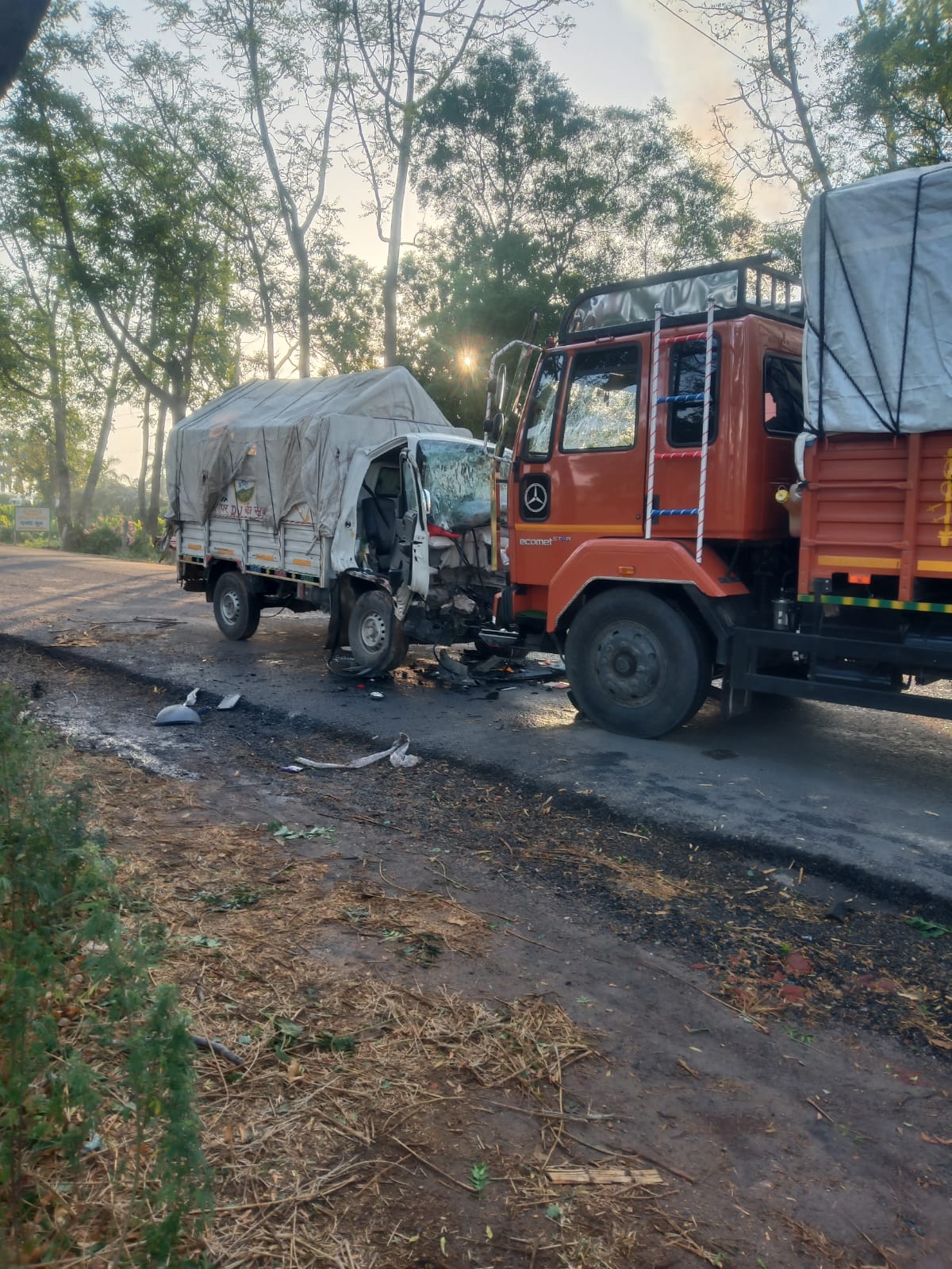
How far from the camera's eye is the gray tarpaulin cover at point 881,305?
540 centimetres

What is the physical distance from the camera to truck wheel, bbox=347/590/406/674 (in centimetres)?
923

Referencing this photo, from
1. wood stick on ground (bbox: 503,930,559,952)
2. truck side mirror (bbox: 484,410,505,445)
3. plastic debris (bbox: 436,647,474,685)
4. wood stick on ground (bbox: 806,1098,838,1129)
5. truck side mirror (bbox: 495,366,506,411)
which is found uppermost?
truck side mirror (bbox: 495,366,506,411)

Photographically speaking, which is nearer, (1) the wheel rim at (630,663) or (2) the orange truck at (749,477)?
(2) the orange truck at (749,477)

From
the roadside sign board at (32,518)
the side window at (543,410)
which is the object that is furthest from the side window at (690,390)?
the roadside sign board at (32,518)

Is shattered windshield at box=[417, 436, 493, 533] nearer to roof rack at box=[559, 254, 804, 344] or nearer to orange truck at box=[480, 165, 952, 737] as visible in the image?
orange truck at box=[480, 165, 952, 737]

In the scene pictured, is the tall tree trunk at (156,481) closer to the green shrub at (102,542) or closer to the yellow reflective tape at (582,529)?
the green shrub at (102,542)

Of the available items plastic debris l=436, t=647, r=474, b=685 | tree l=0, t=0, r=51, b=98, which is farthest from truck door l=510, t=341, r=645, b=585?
tree l=0, t=0, r=51, b=98

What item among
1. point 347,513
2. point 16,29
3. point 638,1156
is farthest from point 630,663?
point 16,29

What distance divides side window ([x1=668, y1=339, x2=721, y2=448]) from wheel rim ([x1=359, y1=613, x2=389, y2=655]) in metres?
3.76

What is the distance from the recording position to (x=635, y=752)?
22.3ft

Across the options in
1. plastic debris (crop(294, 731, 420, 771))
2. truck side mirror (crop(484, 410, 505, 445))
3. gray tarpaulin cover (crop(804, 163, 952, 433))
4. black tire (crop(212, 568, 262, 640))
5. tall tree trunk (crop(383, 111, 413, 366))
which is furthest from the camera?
tall tree trunk (crop(383, 111, 413, 366))

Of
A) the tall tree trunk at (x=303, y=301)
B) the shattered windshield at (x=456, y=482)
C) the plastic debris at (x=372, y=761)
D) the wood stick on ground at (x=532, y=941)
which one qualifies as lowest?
the wood stick on ground at (x=532, y=941)

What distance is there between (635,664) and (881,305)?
295cm

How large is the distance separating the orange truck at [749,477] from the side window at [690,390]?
0.06 ft
